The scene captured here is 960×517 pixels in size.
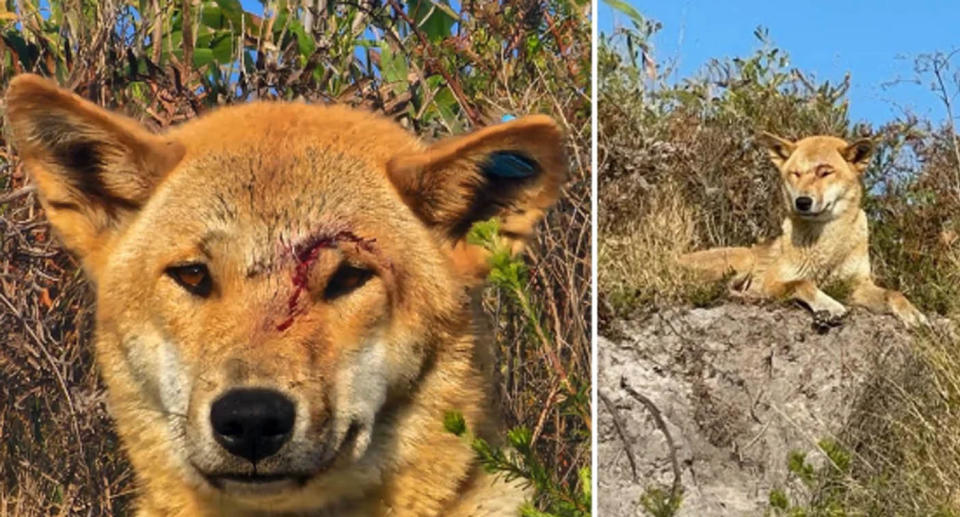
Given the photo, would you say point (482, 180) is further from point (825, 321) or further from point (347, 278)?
point (825, 321)

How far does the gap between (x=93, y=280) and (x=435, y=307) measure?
572mm

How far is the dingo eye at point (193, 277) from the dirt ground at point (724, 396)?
103 inches

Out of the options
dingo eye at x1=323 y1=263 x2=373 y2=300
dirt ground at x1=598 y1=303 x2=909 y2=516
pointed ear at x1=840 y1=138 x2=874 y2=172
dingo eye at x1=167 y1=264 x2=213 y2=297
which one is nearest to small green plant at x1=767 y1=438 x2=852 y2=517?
dirt ground at x1=598 y1=303 x2=909 y2=516

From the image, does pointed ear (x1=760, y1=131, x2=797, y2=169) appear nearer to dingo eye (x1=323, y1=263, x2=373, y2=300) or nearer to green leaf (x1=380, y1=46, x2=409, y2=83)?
green leaf (x1=380, y1=46, x2=409, y2=83)

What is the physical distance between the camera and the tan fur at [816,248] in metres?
4.79

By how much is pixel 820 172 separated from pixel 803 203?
130 mm

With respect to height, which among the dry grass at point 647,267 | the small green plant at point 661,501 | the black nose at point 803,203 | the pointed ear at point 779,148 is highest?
the pointed ear at point 779,148

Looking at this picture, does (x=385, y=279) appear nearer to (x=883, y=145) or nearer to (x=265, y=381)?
(x=265, y=381)

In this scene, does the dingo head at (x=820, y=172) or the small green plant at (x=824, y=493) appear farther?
the dingo head at (x=820, y=172)

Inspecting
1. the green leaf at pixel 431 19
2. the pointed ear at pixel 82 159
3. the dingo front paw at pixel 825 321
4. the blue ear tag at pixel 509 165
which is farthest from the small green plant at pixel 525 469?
the dingo front paw at pixel 825 321

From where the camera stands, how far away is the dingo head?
4.77 metres

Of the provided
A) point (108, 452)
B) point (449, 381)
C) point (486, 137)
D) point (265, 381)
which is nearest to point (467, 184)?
point (486, 137)

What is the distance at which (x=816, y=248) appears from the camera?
16.3 ft

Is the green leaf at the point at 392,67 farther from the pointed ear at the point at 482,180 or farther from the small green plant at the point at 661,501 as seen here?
the small green plant at the point at 661,501
